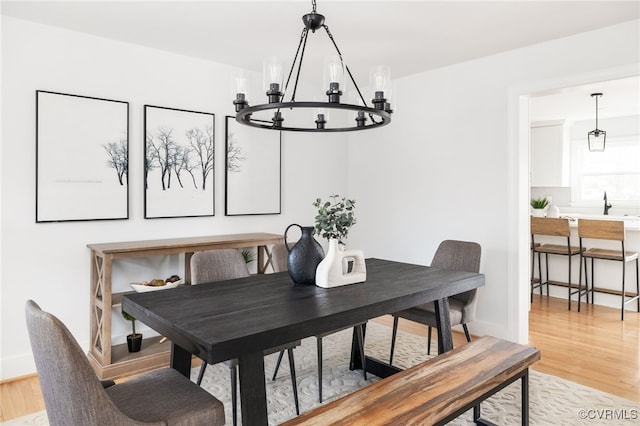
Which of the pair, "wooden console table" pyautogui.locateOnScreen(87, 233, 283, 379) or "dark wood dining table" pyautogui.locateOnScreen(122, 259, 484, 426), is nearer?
"dark wood dining table" pyautogui.locateOnScreen(122, 259, 484, 426)

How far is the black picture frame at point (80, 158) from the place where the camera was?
3025 mm

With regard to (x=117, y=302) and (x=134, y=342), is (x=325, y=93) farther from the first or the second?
(x=134, y=342)

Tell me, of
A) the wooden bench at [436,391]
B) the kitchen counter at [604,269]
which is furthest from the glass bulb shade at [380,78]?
the kitchen counter at [604,269]

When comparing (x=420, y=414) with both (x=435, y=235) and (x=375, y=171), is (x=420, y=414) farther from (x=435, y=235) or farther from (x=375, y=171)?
(x=375, y=171)

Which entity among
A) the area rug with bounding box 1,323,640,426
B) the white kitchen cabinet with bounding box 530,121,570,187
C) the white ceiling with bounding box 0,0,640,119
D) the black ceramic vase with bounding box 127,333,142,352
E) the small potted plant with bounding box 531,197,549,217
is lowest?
the area rug with bounding box 1,323,640,426

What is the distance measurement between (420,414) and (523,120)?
2911 mm

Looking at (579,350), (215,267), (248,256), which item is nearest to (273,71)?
(215,267)

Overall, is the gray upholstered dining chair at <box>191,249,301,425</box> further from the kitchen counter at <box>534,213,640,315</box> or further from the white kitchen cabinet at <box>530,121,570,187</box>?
the white kitchen cabinet at <box>530,121,570,187</box>

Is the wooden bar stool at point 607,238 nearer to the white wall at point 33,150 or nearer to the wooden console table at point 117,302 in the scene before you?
the wooden console table at point 117,302

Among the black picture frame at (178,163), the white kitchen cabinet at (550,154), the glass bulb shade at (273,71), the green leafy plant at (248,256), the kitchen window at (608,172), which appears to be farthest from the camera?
the white kitchen cabinet at (550,154)

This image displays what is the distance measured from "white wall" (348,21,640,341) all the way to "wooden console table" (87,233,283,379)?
1.90 metres

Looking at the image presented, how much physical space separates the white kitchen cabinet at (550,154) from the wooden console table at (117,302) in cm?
572

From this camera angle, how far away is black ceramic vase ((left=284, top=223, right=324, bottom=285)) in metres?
2.40

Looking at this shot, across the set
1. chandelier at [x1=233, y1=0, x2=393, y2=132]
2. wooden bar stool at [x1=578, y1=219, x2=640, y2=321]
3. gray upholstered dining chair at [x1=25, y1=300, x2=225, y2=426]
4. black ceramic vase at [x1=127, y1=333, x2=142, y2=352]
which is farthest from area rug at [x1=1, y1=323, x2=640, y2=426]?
wooden bar stool at [x1=578, y1=219, x2=640, y2=321]
